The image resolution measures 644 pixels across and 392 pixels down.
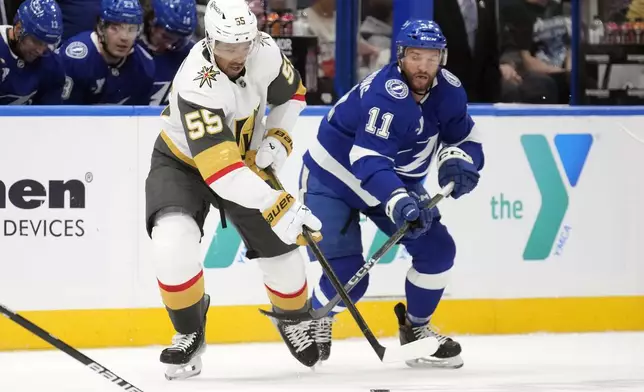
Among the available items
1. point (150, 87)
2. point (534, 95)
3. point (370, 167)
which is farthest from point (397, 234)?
point (534, 95)

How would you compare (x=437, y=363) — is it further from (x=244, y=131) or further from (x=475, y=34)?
(x=475, y=34)

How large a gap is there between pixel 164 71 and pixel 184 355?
5.79 ft

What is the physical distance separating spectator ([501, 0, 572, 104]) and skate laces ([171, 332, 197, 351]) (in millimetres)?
2436

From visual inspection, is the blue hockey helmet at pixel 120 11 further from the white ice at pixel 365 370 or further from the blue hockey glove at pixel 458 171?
the blue hockey glove at pixel 458 171

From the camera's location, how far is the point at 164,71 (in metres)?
5.39

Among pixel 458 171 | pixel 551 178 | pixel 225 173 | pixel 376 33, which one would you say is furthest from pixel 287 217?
pixel 376 33

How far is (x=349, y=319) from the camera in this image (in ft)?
16.3

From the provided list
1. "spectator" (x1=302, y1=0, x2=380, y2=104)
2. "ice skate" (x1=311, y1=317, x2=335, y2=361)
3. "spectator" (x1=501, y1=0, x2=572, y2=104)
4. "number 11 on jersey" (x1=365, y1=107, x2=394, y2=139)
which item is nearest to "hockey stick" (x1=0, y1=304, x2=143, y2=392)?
"ice skate" (x1=311, y1=317, x2=335, y2=361)

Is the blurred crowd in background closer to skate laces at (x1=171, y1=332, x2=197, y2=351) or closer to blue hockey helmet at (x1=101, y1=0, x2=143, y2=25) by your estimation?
blue hockey helmet at (x1=101, y1=0, x2=143, y2=25)

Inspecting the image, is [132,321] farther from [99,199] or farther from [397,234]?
[397,234]

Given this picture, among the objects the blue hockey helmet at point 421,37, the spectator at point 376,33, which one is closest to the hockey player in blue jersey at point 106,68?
the spectator at point 376,33

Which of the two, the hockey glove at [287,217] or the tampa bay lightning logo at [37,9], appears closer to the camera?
the hockey glove at [287,217]

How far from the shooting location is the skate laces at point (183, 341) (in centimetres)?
397

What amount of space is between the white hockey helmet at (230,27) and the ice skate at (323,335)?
1.06 m
